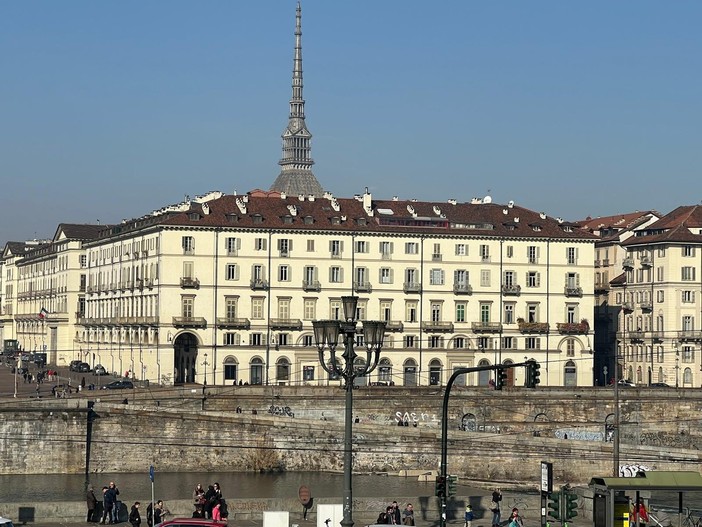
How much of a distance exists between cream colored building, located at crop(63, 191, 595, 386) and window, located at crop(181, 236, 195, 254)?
0.11 m

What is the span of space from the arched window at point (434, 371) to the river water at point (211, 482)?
32.3 meters

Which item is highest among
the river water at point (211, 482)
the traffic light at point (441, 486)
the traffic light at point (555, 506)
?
the traffic light at point (441, 486)

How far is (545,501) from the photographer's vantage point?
49.0 meters

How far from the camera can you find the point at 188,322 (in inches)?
4530

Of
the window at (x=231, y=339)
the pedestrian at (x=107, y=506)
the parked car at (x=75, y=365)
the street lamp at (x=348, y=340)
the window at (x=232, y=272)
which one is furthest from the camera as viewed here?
the parked car at (x=75, y=365)

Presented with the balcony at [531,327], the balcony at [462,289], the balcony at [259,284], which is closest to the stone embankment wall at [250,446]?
the balcony at [259,284]

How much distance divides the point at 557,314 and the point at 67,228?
5803 centimetres

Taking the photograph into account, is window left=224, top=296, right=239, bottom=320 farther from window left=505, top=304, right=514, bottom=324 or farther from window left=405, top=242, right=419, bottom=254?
window left=505, top=304, right=514, bottom=324

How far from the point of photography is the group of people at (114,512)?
182ft

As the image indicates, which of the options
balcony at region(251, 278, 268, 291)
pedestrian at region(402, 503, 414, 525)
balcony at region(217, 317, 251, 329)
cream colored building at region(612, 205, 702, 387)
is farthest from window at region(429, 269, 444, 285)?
pedestrian at region(402, 503, 414, 525)

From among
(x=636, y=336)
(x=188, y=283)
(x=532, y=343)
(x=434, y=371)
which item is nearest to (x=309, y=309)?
(x=188, y=283)

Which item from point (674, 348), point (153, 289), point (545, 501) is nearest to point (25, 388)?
point (153, 289)

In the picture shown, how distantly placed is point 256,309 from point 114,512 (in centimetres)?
5867

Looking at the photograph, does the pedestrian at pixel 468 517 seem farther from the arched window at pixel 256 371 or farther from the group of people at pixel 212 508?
the arched window at pixel 256 371
